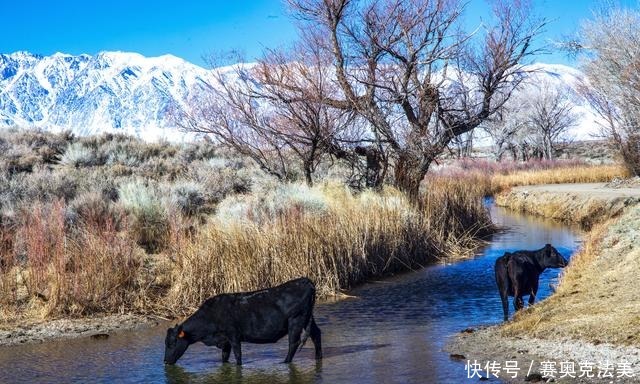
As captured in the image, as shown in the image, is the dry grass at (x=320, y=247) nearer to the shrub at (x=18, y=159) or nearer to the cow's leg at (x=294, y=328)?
the cow's leg at (x=294, y=328)

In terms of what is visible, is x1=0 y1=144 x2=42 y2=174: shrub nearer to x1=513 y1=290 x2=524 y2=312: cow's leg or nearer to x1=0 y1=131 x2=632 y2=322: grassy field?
x1=0 y1=131 x2=632 y2=322: grassy field

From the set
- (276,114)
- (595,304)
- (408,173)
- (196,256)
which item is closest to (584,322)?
(595,304)

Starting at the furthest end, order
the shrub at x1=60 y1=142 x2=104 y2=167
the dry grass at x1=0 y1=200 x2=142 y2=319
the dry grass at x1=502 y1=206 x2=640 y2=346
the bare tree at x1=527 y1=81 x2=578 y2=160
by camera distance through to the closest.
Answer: the bare tree at x1=527 y1=81 x2=578 y2=160 < the shrub at x1=60 y1=142 x2=104 y2=167 < the dry grass at x1=0 y1=200 x2=142 y2=319 < the dry grass at x1=502 y1=206 x2=640 y2=346

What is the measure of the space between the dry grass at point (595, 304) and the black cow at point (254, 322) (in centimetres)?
243

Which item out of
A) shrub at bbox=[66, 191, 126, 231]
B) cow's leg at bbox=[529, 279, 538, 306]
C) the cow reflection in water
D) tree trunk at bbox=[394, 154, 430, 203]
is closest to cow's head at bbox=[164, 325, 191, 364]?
the cow reflection in water

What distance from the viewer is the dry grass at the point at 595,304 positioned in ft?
26.4

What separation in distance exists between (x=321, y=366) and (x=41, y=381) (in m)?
2.93

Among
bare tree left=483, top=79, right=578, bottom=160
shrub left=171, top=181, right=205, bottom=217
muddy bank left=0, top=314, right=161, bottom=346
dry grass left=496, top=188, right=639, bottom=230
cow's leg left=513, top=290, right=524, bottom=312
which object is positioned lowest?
cow's leg left=513, top=290, right=524, bottom=312

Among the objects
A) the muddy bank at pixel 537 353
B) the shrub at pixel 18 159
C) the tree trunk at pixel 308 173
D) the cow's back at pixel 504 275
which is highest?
the shrub at pixel 18 159

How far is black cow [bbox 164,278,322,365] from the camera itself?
8203 mm

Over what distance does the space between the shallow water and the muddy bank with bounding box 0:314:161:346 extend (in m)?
0.27

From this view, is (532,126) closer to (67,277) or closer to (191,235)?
(191,235)

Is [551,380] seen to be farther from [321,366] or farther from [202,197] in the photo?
[202,197]

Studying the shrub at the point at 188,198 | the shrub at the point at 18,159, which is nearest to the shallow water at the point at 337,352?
the shrub at the point at 188,198
